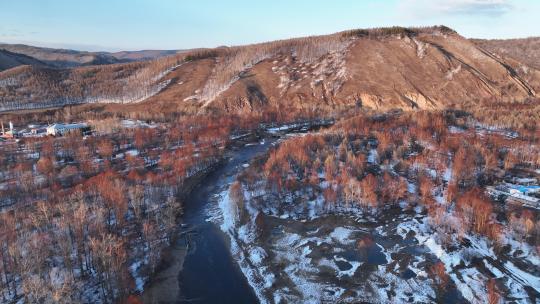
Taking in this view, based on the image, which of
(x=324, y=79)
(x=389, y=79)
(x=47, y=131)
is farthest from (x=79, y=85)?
(x=389, y=79)

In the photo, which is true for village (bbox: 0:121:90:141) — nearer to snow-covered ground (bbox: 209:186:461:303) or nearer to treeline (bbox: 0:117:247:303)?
treeline (bbox: 0:117:247:303)

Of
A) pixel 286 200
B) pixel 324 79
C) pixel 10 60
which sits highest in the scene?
pixel 10 60

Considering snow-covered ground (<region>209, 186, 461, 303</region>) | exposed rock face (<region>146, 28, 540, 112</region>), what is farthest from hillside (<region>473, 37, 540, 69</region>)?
snow-covered ground (<region>209, 186, 461, 303</region>)

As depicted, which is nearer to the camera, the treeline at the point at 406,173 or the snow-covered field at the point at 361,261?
the snow-covered field at the point at 361,261

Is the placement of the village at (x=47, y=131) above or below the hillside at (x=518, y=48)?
below

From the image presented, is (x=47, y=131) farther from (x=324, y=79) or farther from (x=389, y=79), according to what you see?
(x=389, y=79)

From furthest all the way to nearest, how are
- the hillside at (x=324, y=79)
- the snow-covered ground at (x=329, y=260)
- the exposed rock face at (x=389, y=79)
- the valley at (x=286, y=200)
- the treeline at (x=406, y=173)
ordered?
the hillside at (x=324, y=79)
the exposed rock face at (x=389, y=79)
the treeline at (x=406, y=173)
the valley at (x=286, y=200)
the snow-covered ground at (x=329, y=260)

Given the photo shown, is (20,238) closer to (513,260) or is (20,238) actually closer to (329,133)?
(513,260)

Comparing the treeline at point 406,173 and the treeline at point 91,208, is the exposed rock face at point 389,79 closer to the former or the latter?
the treeline at point 406,173

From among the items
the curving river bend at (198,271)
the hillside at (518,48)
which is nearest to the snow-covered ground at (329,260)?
the curving river bend at (198,271)
